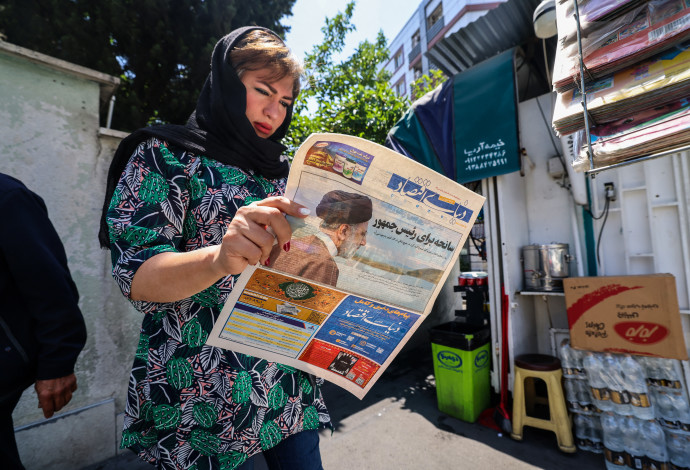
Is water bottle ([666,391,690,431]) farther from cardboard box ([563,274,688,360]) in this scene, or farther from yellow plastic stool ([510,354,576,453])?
yellow plastic stool ([510,354,576,453])

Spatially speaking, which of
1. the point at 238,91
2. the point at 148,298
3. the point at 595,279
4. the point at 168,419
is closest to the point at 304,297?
the point at 148,298

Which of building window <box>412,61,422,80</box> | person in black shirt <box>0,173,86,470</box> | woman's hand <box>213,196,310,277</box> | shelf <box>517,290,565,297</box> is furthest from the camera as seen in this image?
building window <box>412,61,422,80</box>

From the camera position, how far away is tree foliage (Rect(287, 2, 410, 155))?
459cm

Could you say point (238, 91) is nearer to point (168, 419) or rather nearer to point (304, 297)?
point (304, 297)

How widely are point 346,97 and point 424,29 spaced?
16.7 m

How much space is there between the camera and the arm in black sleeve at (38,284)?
3.81ft

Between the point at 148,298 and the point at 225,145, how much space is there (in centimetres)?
50

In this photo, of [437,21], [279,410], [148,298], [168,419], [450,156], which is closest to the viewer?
[148,298]

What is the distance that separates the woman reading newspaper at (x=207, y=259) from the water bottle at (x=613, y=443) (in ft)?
8.07

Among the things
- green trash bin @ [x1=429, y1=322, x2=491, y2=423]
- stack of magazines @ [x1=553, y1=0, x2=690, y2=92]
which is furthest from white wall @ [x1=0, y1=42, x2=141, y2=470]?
stack of magazines @ [x1=553, y1=0, x2=690, y2=92]

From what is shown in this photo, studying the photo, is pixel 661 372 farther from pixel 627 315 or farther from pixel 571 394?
pixel 571 394

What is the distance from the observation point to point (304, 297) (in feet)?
2.62

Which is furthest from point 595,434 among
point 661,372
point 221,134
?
point 221,134

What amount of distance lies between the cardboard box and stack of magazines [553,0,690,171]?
175 centimetres
